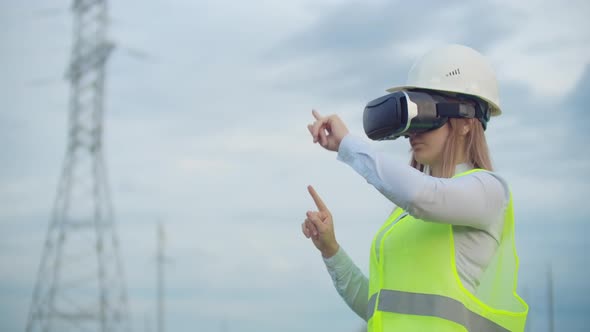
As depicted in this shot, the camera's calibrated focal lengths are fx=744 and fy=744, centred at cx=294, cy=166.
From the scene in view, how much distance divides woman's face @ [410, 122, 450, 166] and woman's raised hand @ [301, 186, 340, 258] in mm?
590

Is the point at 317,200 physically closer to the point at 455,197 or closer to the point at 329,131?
the point at 329,131

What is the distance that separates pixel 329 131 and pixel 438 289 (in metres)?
0.74

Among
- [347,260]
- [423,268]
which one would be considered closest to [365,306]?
[347,260]

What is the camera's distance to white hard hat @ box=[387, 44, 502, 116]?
10.3ft

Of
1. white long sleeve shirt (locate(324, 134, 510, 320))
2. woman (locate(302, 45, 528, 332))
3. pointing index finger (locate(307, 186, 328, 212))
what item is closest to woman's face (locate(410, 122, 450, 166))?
woman (locate(302, 45, 528, 332))

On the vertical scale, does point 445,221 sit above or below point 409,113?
below

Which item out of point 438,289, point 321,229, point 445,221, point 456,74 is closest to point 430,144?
point 456,74

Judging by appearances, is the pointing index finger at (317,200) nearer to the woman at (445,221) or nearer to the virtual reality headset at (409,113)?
the woman at (445,221)

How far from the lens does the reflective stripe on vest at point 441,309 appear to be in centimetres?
279

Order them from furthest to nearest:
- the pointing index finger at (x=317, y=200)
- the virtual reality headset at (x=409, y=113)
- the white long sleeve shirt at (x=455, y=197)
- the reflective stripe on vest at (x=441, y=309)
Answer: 1. the pointing index finger at (x=317, y=200)
2. the virtual reality headset at (x=409, y=113)
3. the reflective stripe on vest at (x=441, y=309)
4. the white long sleeve shirt at (x=455, y=197)

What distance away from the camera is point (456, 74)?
10.3 feet

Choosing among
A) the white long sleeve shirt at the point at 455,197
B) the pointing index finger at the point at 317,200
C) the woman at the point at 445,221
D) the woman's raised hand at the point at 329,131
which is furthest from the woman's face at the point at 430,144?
the pointing index finger at the point at 317,200

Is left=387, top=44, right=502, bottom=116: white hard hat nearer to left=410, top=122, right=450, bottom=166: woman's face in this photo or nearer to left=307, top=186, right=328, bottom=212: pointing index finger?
left=410, top=122, right=450, bottom=166: woman's face

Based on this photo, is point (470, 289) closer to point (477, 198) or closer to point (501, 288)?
point (501, 288)
